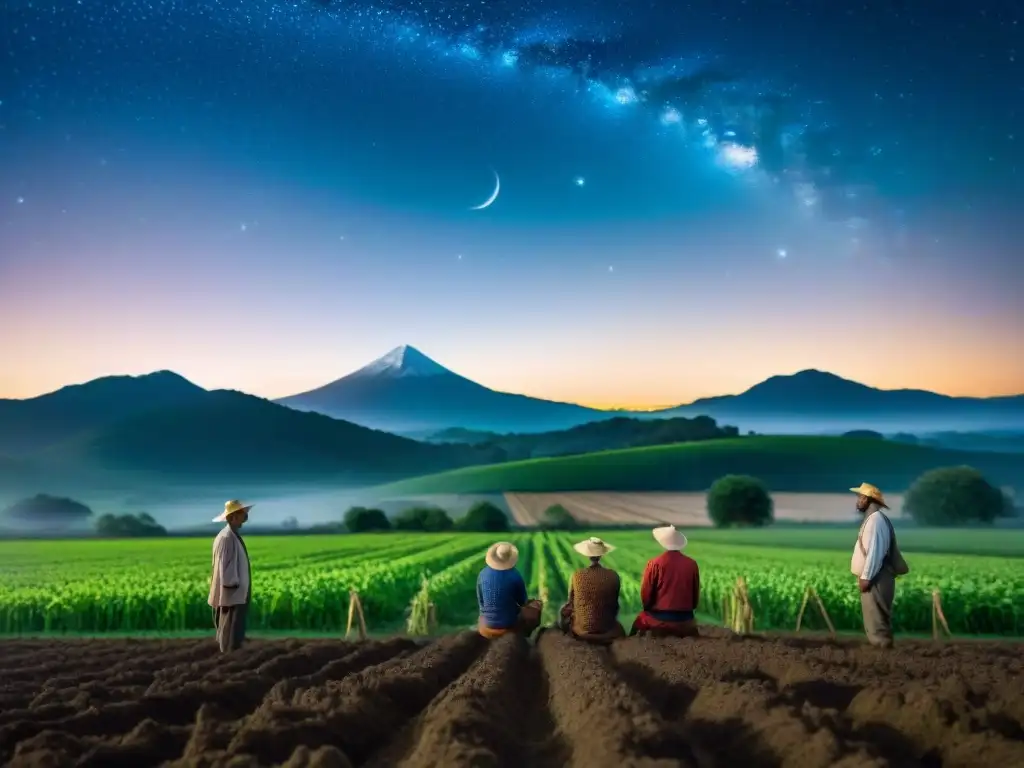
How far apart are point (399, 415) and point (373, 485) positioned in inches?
41.4

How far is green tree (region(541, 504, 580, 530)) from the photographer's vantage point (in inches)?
541

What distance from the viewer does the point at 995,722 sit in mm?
3742

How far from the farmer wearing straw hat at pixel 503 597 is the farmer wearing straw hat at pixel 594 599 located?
42cm

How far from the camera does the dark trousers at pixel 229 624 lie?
725 cm

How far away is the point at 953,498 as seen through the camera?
13.2m

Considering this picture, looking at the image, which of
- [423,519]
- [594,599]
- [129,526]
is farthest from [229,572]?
[129,526]

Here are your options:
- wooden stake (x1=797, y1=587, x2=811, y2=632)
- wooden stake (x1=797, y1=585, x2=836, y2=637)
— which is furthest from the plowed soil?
wooden stake (x1=797, y1=587, x2=811, y2=632)

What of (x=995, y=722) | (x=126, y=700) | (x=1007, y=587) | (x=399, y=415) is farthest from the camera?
(x=399, y=415)

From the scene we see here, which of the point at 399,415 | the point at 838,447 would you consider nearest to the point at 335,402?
the point at 399,415

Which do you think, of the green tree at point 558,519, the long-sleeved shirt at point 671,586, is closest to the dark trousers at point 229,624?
the long-sleeved shirt at point 671,586

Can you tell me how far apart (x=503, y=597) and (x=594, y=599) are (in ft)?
2.32

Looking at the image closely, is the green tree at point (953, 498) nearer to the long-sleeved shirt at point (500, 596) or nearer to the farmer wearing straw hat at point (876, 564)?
the farmer wearing straw hat at point (876, 564)

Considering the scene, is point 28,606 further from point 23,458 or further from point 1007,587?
point 1007,587

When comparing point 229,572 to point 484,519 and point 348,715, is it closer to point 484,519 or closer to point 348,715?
point 348,715
